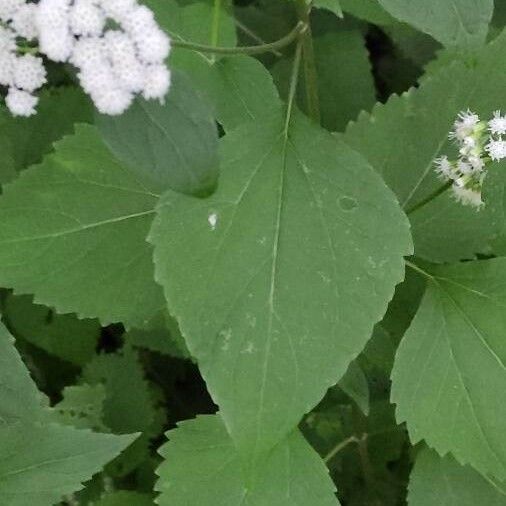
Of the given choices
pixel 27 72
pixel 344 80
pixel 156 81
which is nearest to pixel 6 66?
pixel 27 72

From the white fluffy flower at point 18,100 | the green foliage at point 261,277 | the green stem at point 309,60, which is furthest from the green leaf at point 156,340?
the white fluffy flower at point 18,100

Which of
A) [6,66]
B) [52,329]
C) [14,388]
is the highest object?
[6,66]

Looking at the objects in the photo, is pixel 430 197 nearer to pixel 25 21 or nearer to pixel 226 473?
pixel 226 473

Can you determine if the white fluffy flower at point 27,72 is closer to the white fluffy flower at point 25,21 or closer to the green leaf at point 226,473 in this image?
the white fluffy flower at point 25,21

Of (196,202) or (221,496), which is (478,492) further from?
(196,202)

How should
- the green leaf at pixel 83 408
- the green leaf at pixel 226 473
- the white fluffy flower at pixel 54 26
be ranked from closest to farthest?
the white fluffy flower at pixel 54 26
the green leaf at pixel 226 473
the green leaf at pixel 83 408

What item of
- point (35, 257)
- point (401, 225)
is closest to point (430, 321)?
point (401, 225)
